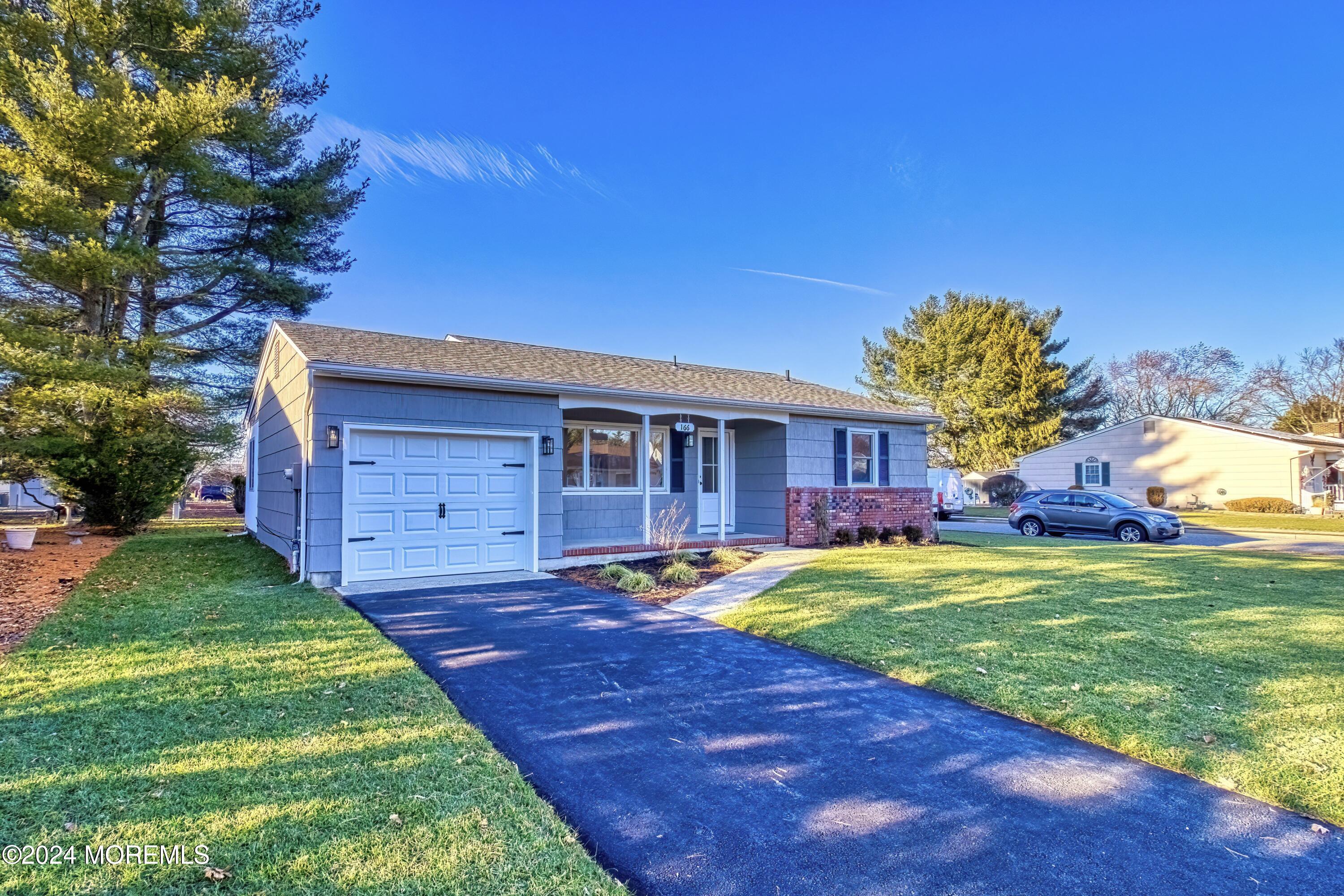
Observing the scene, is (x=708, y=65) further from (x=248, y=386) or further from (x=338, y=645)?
(x=248, y=386)

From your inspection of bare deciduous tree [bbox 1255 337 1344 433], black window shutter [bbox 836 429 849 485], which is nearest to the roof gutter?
black window shutter [bbox 836 429 849 485]

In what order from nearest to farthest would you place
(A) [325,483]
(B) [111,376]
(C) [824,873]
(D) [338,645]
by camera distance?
(C) [824,873], (D) [338,645], (A) [325,483], (B) [111,376]

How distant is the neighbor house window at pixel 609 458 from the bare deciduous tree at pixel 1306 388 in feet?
140

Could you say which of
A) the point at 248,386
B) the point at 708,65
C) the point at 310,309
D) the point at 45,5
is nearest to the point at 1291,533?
the point at 708,65

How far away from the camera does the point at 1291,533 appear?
57.3 feet

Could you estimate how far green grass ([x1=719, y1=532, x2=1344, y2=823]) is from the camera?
371 centimetres

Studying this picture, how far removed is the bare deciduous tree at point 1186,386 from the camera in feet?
129

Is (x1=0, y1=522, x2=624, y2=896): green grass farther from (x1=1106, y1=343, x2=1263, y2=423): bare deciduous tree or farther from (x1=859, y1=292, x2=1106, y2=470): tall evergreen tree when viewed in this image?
(x1=1106, y1=343, x2=1263, y2=423): bare deciduous tree

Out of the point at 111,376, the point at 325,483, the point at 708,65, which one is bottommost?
the point at 325,483

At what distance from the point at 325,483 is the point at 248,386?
1336 centimetres

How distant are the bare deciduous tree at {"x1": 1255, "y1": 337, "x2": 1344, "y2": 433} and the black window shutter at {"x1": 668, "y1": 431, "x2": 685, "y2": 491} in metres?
41.9

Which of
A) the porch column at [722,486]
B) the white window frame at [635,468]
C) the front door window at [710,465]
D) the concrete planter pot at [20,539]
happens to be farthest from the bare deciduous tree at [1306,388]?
the concrete planter pot at [20,539]

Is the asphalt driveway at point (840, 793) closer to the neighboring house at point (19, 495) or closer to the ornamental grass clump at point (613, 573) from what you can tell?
the ornamental grass clump at point (613, 573)

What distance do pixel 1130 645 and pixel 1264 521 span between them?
73.3ft
